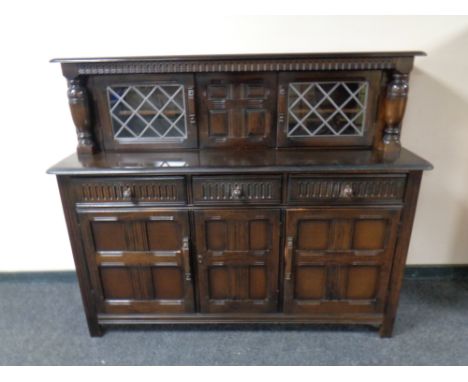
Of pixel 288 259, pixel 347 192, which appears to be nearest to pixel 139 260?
pixel 288 259

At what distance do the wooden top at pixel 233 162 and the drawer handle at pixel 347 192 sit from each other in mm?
85

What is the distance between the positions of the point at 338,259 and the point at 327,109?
0.74 metres

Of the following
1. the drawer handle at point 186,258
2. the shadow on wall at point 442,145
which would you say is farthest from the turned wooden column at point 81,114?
the shadow on wall at point 442,145

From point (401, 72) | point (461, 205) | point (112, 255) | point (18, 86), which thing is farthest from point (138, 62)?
point (461, 205)

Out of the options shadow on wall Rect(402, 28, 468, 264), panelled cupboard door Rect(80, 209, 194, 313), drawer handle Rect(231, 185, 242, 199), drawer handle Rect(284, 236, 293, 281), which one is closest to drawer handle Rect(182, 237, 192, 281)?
panelled cupboard door Rect(80, 209, 194, 313)

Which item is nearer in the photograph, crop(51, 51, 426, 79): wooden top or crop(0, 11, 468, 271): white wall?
crop(51, 51, 426, 79): wooden top

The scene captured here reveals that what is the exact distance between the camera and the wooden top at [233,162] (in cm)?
126

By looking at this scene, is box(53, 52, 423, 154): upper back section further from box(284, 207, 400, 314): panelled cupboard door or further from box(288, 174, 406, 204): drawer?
box(284, 207, 400, 314): panelled cupboard door

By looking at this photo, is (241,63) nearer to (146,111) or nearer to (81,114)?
(146,111)

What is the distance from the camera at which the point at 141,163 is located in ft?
4.39

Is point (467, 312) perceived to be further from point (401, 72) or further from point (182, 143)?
point (182, 143)

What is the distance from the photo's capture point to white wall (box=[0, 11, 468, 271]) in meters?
1.51

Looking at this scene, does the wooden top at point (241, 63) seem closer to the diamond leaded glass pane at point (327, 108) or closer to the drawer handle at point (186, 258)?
the diamond leaded glass pane at point (327, 108)

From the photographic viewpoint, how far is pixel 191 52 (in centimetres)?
155
